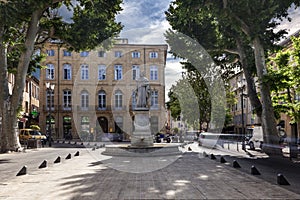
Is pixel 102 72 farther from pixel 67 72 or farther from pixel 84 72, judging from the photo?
pixel 67 72

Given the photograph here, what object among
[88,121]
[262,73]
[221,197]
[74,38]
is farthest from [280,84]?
[88,121]

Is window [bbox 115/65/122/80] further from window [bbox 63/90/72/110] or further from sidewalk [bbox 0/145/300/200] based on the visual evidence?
sidewalk [bbox 0/145/300/200]

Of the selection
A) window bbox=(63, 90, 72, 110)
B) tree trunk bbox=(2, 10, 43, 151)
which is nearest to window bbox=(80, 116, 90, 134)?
window bbox=(63, 90, 72, 110)

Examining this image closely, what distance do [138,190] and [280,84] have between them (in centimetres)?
1621

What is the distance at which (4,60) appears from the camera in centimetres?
2409

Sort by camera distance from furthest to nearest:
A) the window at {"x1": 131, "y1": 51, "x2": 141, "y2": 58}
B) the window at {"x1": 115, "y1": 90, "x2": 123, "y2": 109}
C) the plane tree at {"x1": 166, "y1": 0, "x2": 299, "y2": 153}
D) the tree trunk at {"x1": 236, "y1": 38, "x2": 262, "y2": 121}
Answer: the window at {"x1": 131, "y1": 51, "x2": 141, "y2": 58}
the window at {"x1": 115, "y1": 90, "x2": 123, "y2": 109}
the tree trunk at {"x1": 236, "y1": 38, "x2": 262, "y2": 121}
the plane tree at {"x1": 166, "y1": 0, "x2": 299, "y2": 153}

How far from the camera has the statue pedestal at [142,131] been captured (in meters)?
21.8

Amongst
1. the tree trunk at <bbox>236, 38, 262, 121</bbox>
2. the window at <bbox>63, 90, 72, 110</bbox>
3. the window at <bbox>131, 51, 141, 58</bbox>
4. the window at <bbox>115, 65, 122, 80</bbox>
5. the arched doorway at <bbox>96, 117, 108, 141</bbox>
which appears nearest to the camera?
the tree trunk at <bbox>236, 38, 262, 121</bbox>

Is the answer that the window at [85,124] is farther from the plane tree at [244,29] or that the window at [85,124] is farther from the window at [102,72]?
the plane tree at [244,29]

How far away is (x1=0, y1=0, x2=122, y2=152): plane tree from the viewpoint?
77.5 ft

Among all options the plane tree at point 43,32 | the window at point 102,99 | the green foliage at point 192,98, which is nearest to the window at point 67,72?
the window at point 102,99

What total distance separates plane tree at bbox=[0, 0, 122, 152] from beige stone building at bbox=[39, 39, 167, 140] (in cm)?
3009

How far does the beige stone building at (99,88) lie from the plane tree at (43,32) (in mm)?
30092

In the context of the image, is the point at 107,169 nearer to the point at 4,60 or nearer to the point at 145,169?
the point at 145,169
